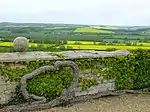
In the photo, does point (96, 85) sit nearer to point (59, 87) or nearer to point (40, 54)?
point (59, 87)

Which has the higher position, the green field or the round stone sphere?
the round stone sphere

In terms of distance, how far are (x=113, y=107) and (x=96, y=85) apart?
1946 millimetres

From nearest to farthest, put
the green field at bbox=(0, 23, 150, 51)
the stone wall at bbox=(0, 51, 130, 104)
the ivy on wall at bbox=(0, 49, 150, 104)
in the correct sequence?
the stone wall at bbox=(0, 51, 130, 104) < the ivy on wall at bbox=(0, 49, 150, 104) < the green field at bbox=(0, 23, 150, 51)

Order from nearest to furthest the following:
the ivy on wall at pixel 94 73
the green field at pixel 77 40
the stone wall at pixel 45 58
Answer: the stone wall at pixel 45 58 → the ivy on wall at pixel 94 73 → the green field at pixel 77 40

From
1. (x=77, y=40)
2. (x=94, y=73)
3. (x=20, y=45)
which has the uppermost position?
(x=20, y=45)

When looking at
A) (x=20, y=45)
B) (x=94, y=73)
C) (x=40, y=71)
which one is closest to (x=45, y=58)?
(x=40, y=71)

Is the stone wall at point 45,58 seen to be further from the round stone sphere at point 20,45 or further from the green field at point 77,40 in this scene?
the green field at point 77,40

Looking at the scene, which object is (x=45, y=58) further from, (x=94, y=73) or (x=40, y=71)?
(x=94, y=73)

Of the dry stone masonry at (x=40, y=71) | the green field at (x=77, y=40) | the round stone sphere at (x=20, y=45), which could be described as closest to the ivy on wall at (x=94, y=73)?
the dry stone masonry at (x=40, y=71)

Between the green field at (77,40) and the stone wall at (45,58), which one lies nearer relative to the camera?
A: the stone wall at (45,58)

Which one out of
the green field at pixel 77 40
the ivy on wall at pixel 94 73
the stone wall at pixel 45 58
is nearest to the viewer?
the stone wall at pixel 45 58

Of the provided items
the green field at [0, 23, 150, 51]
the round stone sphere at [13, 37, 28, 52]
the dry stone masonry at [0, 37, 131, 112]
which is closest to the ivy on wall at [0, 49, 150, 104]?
the dry stone masonry at [0, 37, 131, 112]

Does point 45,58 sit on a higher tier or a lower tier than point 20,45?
lower

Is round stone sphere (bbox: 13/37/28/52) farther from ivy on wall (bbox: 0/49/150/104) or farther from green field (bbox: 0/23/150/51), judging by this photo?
green field (bbox: 0/23/150/51)
